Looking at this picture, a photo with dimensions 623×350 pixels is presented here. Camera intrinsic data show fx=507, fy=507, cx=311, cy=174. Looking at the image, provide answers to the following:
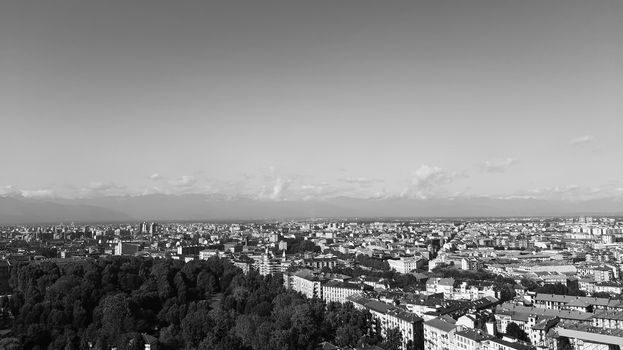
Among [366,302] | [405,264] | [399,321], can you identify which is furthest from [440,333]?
[405,264]

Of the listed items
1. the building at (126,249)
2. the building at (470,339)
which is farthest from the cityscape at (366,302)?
the building at (126,249)

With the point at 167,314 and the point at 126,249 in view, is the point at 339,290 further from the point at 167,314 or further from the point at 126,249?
the point at 126,249

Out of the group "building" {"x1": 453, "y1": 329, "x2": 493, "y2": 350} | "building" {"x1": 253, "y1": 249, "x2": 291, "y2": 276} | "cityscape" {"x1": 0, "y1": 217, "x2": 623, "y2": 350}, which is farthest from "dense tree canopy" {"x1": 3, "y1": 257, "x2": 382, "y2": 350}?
"building" {"x1": 253, "y1": 249, "x2": 291, "y2": 276}

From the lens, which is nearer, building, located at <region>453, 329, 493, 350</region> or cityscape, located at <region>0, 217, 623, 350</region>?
building, located at <region>453, 329, 493, 350</region>

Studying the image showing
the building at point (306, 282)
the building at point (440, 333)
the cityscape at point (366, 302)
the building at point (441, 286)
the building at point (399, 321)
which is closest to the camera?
the building at point (440, 333)

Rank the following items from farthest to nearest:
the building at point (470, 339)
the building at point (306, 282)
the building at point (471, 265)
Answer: the building at point (471, 265) < the building at point (306, 282) < the building at point (470, 339)

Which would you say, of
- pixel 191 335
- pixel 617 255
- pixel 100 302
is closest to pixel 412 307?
pixel 191 335

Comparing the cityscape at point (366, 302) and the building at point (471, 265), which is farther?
the building at point (471, 265)

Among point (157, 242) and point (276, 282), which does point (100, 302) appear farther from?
point (157, 242)

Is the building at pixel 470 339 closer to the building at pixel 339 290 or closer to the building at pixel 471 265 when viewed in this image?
the building at pixel 339 290

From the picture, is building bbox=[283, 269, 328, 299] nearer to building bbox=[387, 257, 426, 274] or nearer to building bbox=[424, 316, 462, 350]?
building bbox=[424, 316, 462, 350]

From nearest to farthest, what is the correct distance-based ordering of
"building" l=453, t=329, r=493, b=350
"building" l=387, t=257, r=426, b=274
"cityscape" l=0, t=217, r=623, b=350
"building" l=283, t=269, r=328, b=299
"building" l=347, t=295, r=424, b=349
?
"building" l=453, t=329, r=493, b=350 → "cityscape" l=0, t=217, r=623, b=350 → "building" l=347, t=295, r=424, b=349 → "building" l=283, t=269, r=328, b=299 → "building" l=387, t=257, r=426, b=274
